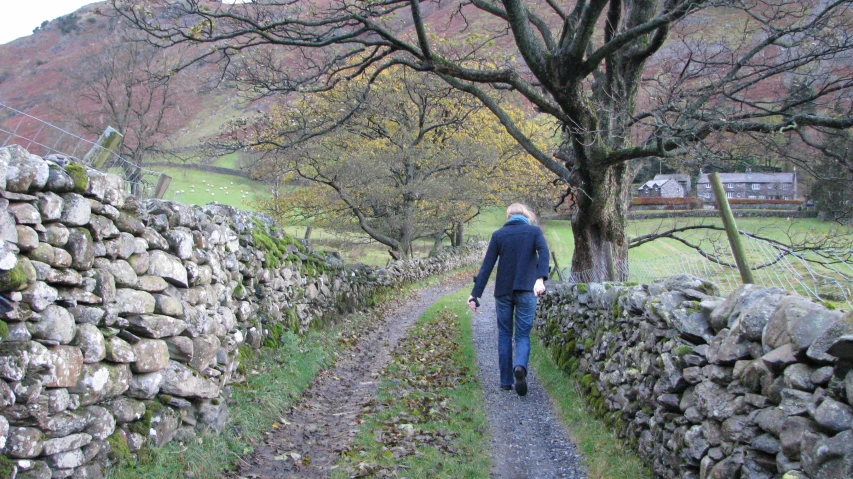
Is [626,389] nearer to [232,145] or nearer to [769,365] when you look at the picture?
[769,365]

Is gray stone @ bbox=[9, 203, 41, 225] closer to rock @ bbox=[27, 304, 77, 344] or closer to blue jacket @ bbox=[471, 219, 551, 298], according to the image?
rock @ bbox=[27, 304, 77, 344]

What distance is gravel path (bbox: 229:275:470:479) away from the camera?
4.55 m

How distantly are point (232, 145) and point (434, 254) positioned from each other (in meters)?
15.9

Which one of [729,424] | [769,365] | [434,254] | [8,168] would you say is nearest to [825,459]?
[769,365]

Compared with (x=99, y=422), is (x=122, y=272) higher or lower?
higher

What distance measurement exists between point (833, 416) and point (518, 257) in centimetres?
423

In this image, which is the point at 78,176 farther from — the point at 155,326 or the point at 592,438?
the point at 592,438

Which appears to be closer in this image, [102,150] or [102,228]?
[102,228]

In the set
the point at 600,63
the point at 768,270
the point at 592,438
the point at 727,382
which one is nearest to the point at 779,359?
the point at 727,382

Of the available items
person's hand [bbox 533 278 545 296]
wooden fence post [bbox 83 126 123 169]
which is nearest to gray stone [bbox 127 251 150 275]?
wooden fence post [bbox 83 126 123 169]

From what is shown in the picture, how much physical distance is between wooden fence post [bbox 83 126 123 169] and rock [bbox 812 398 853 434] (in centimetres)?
549

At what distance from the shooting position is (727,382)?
3.15 m

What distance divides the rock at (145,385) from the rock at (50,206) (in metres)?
1.30

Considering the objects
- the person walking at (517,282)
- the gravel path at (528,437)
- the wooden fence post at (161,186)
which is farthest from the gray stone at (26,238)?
the person walking at (517,282)
